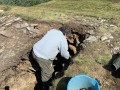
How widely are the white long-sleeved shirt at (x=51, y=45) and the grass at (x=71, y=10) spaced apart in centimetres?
253

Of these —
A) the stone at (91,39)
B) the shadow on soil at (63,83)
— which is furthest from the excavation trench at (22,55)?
the shadow on soil at (63,83)

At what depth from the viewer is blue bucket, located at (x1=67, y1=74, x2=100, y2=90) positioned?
6.69m

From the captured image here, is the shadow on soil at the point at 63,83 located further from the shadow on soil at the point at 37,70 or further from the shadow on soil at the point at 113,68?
the shadow on soil at the point at 37,70

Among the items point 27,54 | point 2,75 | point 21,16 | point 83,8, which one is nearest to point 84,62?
point 27,54

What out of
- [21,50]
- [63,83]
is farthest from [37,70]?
[63,83]

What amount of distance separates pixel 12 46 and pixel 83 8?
4.16 metres

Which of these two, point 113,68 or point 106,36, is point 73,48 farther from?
point 113,68

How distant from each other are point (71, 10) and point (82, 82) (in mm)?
5008

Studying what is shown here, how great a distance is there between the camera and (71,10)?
37.2 ft

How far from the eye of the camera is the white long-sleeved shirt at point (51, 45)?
7.10 meters

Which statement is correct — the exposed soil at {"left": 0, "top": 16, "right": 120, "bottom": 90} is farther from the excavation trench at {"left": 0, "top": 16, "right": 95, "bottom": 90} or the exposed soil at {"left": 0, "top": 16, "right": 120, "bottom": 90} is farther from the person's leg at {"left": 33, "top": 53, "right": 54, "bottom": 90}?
the person's leg at {"left": 33, "top": 53, "right": 54, "bottom": 90}

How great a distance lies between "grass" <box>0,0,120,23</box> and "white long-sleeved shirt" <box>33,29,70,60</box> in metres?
2.53

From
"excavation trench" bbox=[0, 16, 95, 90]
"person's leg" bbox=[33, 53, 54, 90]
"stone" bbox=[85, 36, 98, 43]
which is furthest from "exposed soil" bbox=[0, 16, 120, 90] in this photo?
"person's leg" bbox=[33, 53, 54, 90]

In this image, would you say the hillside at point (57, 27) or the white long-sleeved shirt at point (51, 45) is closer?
the white long-sleeved shirt at point (51, 45)
